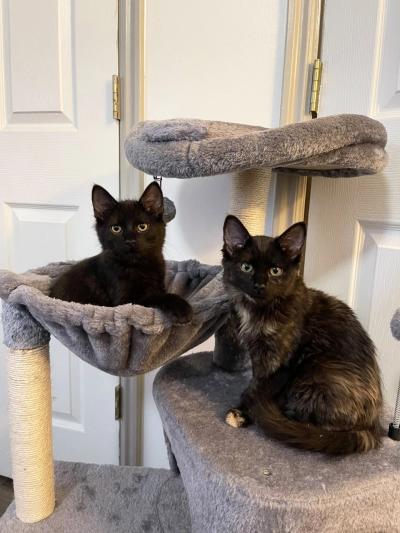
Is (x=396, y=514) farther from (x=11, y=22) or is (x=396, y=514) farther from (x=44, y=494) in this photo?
(x=11, y=22)

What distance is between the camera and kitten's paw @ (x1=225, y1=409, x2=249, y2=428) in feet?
2.57

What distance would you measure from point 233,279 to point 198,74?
2.18 ft

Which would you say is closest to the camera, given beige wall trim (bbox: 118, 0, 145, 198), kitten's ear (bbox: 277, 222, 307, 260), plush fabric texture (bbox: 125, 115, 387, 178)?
plush fabric texture (bbox: 125, 115, 387, 178)

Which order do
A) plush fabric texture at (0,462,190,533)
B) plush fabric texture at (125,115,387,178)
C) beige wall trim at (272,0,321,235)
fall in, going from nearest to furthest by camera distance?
plush fabric texture at (125,115,387,178) < plush fabric texture at (0,462,190,533) < beige wall trim at (272,0,321,235)

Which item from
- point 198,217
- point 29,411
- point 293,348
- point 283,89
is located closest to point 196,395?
point 293,348

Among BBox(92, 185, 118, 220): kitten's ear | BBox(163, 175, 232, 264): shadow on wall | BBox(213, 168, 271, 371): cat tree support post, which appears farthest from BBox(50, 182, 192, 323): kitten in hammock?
BBox(163, 175, 232, 264): shadow on wall

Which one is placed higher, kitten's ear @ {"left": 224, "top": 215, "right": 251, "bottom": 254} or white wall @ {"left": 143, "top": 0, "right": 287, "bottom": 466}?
white wall @ {"left": 143, "top": 0, "right": 287, "bottom": 466}

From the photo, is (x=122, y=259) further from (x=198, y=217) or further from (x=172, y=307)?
(x=198, y=217)

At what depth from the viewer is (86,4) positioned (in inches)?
47.4

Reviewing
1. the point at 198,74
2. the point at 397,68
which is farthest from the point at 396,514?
the point at 198,74

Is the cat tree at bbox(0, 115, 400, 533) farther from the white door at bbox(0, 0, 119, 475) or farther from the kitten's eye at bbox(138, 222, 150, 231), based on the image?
the white door at bbox(0, 0, 119, 475)

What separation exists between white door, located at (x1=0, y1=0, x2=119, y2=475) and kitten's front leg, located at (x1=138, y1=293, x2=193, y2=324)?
64 cm

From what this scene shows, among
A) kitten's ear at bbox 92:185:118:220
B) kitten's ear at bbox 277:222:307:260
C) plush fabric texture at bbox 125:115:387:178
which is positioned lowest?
kitten's ear at bbox 277:222:307:260

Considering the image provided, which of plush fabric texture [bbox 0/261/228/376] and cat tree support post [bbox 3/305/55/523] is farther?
cat tree support post [bbox 3/305/55/523]
